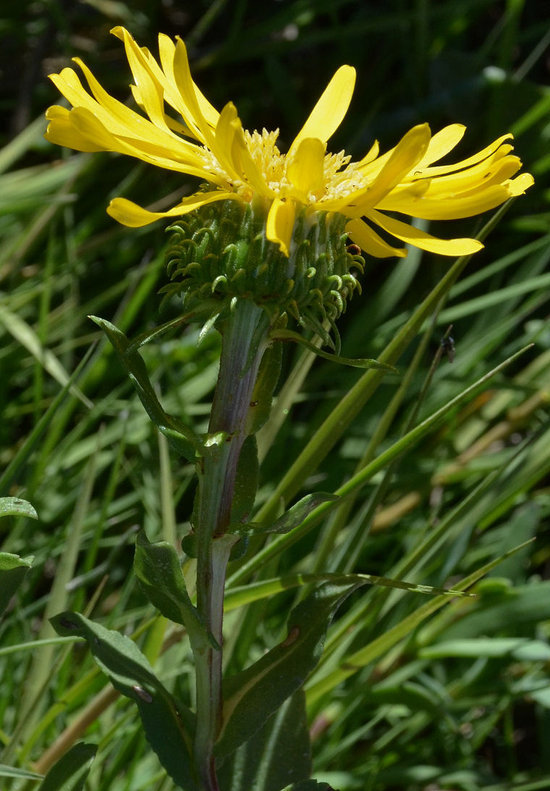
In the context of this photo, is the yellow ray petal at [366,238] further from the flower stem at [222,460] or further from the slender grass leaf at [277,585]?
the slender grass leaf at [277,585]

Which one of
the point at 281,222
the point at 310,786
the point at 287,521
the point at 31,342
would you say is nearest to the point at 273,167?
the point at 281,222

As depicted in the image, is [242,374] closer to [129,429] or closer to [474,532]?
[474,532]

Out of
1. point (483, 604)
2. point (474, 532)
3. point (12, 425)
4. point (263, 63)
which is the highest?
point (263, 63)

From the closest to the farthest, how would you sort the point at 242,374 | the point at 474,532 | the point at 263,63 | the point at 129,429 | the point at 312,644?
1. the point at 242,374
2. the point at 312,644
3. the point at 474,532
4. the point at 129,429
5. the point at 263,63

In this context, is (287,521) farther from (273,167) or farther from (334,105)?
(334,105)

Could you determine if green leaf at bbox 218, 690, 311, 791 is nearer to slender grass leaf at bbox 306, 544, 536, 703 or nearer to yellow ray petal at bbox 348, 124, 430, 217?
slender grass leaf at bbox 306, 544, 536, 703

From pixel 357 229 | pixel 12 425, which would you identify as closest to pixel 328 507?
pixel 357 229
